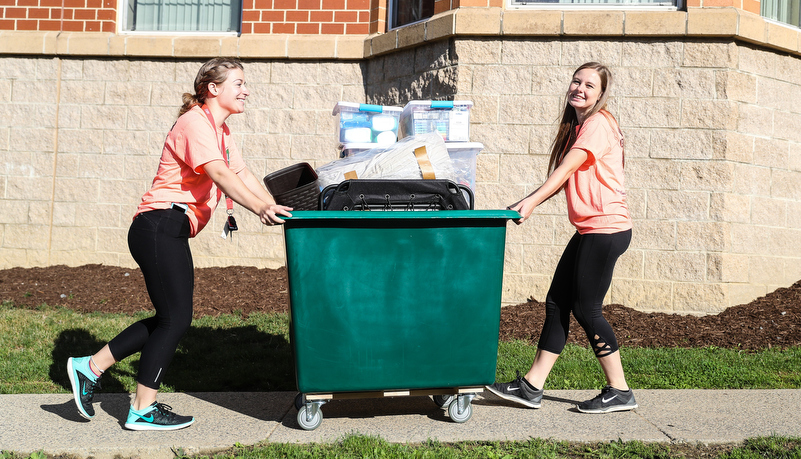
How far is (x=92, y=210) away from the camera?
828 centimetres

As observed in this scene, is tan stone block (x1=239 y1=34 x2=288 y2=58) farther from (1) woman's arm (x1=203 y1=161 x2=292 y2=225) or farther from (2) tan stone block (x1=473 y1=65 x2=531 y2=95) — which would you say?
(1) woman's arm (x1=203 y1=161 x2=292 y2=225)

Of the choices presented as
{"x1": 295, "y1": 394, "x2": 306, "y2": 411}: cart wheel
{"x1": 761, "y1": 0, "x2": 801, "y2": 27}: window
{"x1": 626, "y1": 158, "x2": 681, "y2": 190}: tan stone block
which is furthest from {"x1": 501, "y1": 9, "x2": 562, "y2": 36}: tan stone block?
{"x1": 295, "y1": 394, "x2": 306, "y2": 411}: cart wheel

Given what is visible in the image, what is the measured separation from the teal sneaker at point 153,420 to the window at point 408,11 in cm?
527

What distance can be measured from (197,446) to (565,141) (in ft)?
7.84

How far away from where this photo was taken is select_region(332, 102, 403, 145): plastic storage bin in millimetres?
4328

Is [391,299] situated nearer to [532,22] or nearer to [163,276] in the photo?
[163,276]

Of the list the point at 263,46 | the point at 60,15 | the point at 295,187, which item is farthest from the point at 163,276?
the point at 60,15

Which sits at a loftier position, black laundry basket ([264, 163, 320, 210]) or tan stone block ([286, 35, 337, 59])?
tan stone block ([286, 35, 337, 59])

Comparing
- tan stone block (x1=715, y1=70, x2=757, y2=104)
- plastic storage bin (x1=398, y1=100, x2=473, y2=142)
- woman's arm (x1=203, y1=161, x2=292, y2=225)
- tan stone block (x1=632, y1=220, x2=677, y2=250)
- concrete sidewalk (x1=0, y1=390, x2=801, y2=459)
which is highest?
tan stone block (x1=715, y1=70, x2=757, y2=104)

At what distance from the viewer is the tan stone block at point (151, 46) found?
26.7ft

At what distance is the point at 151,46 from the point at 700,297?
6479 mm

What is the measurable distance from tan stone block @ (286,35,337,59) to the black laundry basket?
4387 mm

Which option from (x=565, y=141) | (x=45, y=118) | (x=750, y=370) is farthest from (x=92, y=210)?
(x=750, y=370)

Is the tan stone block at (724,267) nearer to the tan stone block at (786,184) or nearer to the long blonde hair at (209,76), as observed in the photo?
the tan stone block at (786,184)
